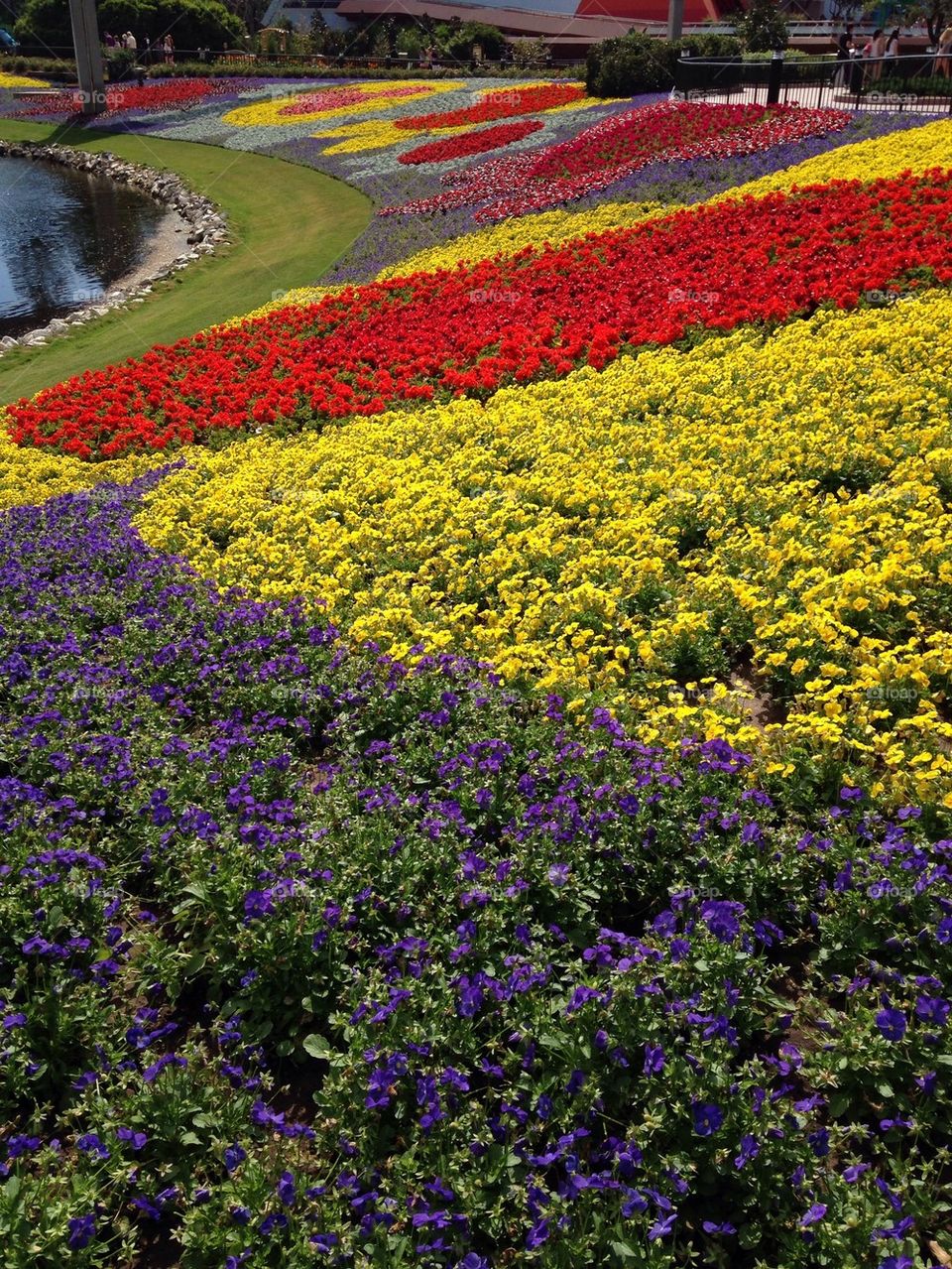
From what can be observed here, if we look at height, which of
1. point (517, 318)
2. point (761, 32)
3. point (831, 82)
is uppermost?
point (761, 32)

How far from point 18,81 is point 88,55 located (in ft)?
44.1

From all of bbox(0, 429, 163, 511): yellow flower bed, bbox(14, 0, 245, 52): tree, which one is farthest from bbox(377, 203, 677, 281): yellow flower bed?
bbox(14, 0, 245, 52): tree

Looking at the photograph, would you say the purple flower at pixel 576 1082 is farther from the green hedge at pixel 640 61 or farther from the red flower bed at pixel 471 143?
the green hedge at pixel 640 61

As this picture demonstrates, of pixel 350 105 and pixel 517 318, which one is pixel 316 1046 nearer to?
pixel 517 318

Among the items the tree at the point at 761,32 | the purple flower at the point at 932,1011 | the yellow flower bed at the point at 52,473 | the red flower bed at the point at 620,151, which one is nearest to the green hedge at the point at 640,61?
the red flower bed at the point at 620,151

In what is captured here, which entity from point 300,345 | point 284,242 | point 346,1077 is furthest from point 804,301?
point 284,242

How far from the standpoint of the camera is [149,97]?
51.6 m

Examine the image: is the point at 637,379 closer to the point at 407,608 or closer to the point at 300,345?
the point at 407,608

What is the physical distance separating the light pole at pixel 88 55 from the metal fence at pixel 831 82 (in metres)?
32.0

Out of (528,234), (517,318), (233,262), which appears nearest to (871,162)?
(528,234)

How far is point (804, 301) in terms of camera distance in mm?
10922

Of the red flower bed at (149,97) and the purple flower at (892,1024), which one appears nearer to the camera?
the purple flower at (892,1024)

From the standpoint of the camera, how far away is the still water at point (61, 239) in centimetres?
2189

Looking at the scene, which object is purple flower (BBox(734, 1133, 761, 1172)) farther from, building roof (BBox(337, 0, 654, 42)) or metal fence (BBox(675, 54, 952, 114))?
building roof (BBox(337, 0, 654, 42))
